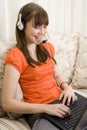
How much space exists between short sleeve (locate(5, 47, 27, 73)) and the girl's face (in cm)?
10

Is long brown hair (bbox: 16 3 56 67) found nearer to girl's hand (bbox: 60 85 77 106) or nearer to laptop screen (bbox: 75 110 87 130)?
girl's hand (bbox: 60 85 77 106)

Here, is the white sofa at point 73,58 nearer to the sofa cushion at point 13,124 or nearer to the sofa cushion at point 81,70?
the sofa cushion at point 81,70

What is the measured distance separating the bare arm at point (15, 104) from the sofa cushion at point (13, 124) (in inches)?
3.7

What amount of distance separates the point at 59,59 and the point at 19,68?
52 cm

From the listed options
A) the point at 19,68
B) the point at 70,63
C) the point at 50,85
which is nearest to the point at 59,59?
the point at 70,63

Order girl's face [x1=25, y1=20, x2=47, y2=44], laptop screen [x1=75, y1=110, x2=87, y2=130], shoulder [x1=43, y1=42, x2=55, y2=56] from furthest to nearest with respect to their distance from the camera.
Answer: shoulder [x1=43, y1=42, x2=55, y2=56], girl's face [x1=25, y1=20, x2=47, y2=44], laptop screen [x1=75, y1=110, x2=87, y2=130]

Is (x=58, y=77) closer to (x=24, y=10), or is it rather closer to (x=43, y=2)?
(x=24, y=10)

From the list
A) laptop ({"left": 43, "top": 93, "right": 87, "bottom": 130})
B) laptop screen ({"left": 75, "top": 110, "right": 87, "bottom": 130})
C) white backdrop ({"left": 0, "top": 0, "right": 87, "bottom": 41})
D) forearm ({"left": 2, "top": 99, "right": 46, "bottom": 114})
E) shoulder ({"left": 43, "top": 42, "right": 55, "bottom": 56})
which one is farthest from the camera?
white backdrop ({"left": 0, "top": 0, "right": 87, "bottom": 41})

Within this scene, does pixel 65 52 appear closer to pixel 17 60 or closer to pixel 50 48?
pixel 50 48

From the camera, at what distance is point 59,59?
5.70 feet

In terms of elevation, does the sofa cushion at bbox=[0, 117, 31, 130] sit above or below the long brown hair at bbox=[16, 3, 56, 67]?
below

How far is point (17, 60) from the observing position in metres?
1.29

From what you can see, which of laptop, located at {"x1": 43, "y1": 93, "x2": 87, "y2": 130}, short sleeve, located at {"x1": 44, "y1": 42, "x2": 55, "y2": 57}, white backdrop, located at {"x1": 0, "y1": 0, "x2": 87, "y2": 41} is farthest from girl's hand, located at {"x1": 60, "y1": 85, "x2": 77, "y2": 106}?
white backdrop, located at {"x1": 0, "y1": 0, "x2": 87, "y2": 41}

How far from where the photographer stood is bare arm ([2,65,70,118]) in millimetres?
1207
